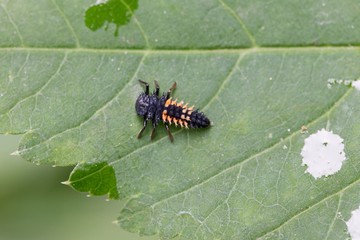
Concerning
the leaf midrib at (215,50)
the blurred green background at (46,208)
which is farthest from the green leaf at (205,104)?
the blurred green background at (46,208)

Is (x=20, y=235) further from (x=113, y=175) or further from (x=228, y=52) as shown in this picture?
(x=228, y=52)

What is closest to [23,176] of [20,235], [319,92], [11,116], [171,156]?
[20,235]

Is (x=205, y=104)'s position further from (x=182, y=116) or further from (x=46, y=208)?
(x=46, y=208)

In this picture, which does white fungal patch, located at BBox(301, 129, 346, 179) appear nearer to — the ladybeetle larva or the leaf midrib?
the leaf midrib

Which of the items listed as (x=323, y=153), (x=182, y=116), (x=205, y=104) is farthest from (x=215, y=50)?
(x=323, y=153)

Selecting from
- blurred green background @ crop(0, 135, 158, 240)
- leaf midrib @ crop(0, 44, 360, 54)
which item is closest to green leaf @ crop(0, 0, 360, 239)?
leaf midrib @ crop(0, 44, 360, 54)

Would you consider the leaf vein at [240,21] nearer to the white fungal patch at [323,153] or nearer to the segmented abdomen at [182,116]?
the segmented abdomen at [182,116]
